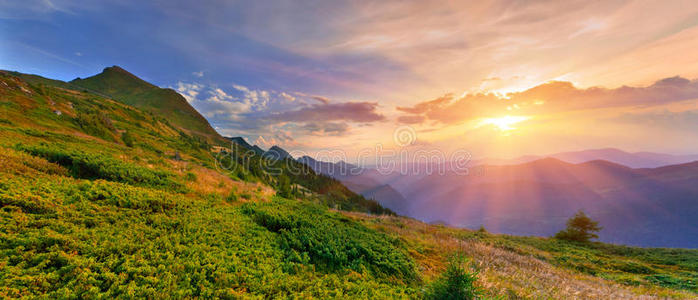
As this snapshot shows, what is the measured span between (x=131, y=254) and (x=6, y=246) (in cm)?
192

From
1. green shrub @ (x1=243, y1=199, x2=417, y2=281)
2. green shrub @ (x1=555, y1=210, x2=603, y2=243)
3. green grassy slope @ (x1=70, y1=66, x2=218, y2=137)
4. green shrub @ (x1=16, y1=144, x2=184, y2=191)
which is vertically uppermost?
green grassy slope @ (x1=70, y1=66, x2=218, y2=137)

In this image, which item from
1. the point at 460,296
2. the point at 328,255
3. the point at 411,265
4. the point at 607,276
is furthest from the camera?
the point at 607,276

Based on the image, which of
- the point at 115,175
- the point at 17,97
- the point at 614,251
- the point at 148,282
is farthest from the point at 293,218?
the point at 614,251

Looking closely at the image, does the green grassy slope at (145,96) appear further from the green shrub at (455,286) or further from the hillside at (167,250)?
the green shrub at (455,286)

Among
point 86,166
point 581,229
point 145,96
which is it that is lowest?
point 581,229

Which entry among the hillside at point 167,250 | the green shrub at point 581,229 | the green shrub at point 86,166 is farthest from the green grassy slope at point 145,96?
the green shrub at point 581,229

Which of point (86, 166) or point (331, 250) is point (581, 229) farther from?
point (86, 166)

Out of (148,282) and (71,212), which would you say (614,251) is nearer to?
(148,282)

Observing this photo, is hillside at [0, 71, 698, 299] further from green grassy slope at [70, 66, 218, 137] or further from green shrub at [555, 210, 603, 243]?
green grassy slope at [70, 66, 218, 137]

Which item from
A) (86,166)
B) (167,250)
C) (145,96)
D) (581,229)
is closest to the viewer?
(167,250)

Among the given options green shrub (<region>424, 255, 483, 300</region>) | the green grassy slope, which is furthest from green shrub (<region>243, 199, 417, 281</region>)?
the green grassy slope

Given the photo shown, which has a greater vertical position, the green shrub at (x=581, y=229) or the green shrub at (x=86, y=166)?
the green shrub at (x=86, y=166)

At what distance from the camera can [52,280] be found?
377 centimetres

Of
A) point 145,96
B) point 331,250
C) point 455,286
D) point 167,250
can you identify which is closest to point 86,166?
point 167,250
